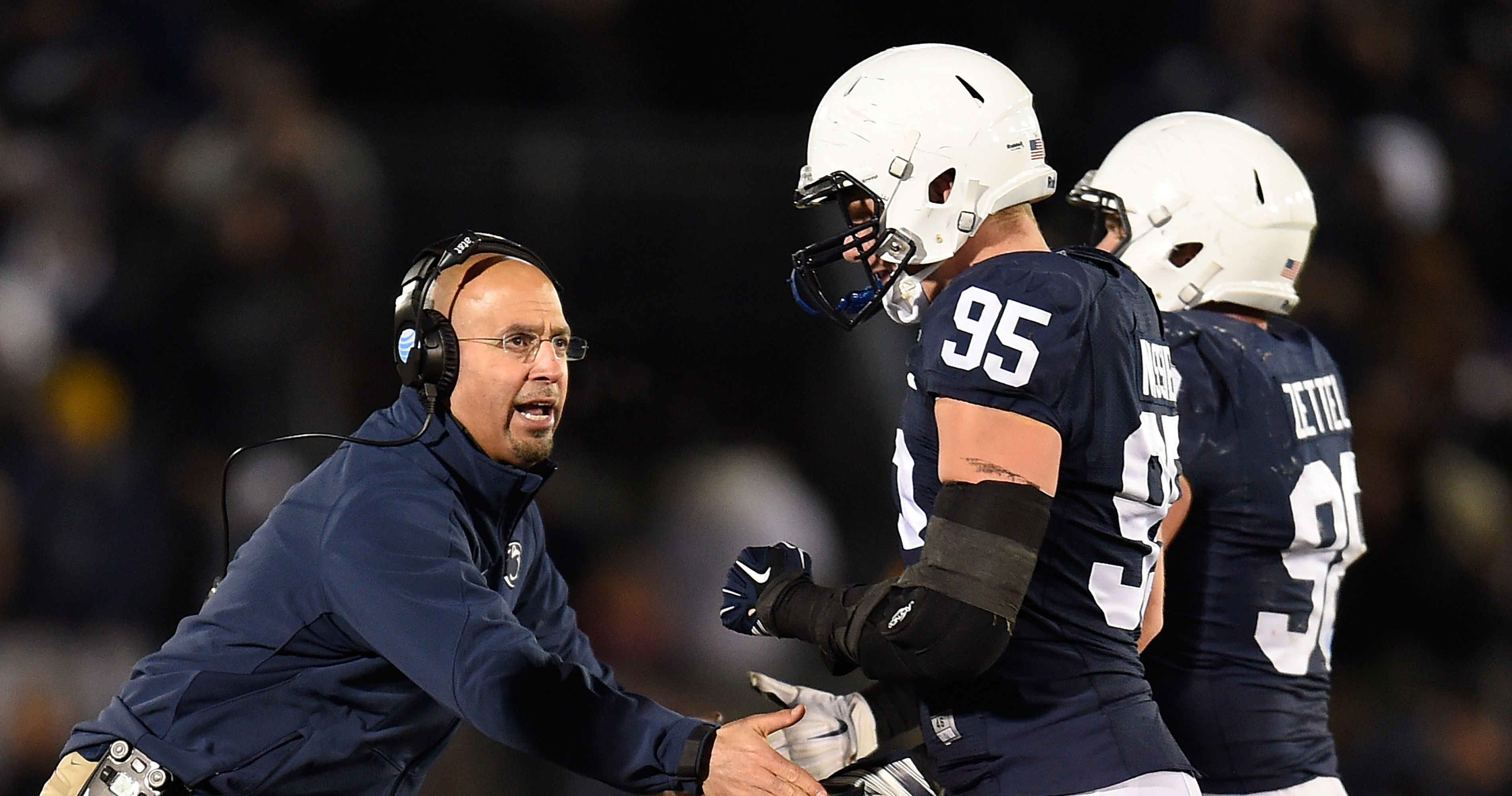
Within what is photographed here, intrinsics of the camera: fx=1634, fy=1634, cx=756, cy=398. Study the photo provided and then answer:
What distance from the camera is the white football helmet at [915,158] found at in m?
3.13

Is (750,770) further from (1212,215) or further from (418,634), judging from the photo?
(1212,215)

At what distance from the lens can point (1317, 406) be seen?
12.7ft

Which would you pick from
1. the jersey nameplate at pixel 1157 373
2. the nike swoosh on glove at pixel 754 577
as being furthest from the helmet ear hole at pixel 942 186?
the nike swoosh on glove at pixel 754 577

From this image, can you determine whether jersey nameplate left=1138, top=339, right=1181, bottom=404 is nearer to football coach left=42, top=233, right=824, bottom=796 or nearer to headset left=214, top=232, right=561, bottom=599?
football coach left=42, top=233, right=824, bottom=796

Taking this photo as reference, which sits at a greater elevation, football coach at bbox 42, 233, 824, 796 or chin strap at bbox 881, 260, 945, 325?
chin strap at bbox 881, 260, 945, 325

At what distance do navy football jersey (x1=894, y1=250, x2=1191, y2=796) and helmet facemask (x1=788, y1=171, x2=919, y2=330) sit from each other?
0.21m

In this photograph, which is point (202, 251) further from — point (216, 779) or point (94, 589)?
point (216, 779)

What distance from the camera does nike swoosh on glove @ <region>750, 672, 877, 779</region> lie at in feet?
11.5

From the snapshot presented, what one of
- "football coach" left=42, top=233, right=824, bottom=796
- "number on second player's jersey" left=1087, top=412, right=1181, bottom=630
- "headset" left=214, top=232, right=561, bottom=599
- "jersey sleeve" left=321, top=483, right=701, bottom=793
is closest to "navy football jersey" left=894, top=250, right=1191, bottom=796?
"number on second player's jersey" left=1087, top=412, right=1181, bottom=630

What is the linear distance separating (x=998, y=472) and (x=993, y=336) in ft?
0.78

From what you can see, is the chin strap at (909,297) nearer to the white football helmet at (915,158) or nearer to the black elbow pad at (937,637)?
the white football helmet at (915,158)

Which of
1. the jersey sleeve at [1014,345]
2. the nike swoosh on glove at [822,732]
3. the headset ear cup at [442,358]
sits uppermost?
the jersey sleeve at [1014,345]

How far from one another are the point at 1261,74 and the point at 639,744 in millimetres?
7074

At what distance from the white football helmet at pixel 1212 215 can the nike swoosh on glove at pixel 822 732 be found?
1.33 meters
